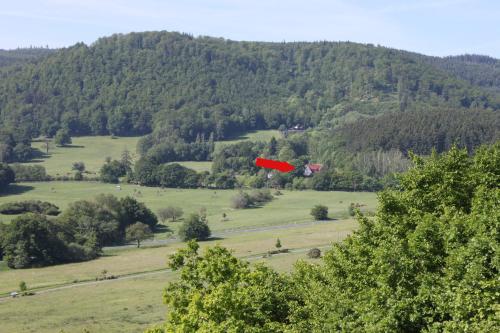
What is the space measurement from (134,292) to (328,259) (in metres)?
43.1

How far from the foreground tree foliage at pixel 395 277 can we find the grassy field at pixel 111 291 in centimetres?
2504

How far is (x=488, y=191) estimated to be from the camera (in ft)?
107

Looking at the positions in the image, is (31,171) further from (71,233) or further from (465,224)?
(465,224)

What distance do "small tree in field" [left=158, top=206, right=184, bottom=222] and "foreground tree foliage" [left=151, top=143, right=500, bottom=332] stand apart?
101913 mm

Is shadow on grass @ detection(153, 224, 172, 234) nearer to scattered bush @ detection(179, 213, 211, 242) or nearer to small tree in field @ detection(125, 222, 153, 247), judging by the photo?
small tree in field @ detection(125, 222, 153, 247)

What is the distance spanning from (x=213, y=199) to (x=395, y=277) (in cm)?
13561

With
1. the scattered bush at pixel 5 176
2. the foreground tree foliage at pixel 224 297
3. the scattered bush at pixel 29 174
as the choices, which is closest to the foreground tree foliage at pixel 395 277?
the foreground tree foliage at pixel 224 297

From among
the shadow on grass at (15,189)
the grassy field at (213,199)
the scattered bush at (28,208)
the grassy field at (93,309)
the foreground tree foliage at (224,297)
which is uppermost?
the foreground tree foliage at (224,297)

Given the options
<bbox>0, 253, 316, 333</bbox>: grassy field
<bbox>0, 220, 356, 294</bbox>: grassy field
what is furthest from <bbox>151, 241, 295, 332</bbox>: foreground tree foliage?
<bbox>0, 220, 356, 294</bbox>: grassy field

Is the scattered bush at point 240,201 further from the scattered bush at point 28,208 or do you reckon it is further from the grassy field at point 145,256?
the scattered bush at point 28,208

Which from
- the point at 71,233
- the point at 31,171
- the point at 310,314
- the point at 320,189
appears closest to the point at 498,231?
the point at 310,314

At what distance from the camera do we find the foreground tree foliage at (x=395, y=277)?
2498 centimetres

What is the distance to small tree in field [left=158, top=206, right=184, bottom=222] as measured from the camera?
449 feet

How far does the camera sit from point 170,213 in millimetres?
138000
